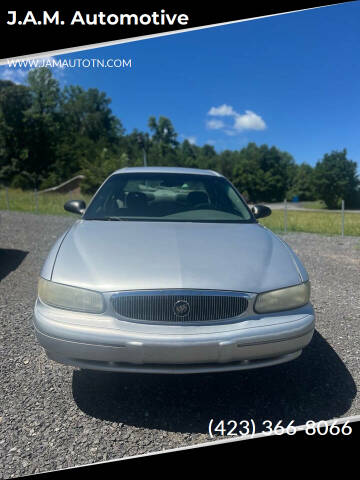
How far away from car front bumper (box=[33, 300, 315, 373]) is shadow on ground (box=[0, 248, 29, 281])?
397 cm

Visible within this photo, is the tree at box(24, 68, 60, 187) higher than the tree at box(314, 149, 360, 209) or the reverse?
higher

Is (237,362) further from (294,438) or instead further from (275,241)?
(275,241)

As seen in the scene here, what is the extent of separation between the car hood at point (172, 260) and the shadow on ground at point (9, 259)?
3628mm

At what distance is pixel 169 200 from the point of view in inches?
149

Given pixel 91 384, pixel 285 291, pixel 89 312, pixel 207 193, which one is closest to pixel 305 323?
pixel 285 291

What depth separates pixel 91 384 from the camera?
8.69 feet

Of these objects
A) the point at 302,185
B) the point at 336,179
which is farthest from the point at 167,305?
the point at 302,185

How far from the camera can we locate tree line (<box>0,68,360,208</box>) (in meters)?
42.7

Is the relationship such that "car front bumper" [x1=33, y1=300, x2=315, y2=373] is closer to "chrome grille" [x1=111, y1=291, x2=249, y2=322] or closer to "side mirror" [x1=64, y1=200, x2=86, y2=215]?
"chrome grille" [x1=111, y1=291, x2=249, y2=322]

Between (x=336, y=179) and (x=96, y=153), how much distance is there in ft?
120

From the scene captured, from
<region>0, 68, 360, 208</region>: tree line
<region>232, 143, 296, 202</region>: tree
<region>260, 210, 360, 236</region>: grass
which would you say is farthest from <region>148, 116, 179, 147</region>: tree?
<region>260, 210, 360, 236</region>: grass

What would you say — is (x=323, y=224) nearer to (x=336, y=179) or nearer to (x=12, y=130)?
(x=12, y=130)

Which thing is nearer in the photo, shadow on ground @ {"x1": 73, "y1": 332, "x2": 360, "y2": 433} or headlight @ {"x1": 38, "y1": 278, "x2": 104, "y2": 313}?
headlight @ {"x1": 38, "y1": 278, "x2": 104, "y2": 313}

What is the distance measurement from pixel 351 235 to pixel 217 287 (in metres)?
9.74
